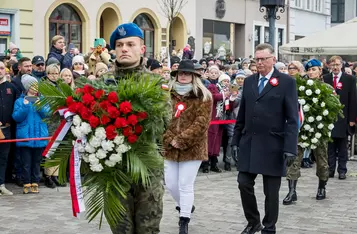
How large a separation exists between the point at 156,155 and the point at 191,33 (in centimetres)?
2722

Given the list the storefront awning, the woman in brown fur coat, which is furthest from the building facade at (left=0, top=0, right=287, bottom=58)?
the woman in brown fur coat

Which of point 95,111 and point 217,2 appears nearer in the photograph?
point 95,111

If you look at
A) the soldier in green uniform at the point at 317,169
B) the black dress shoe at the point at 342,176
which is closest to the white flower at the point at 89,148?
the soldier in green uniform at the point at 317,169

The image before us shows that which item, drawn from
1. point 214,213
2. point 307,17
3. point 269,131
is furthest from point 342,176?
point 307,17

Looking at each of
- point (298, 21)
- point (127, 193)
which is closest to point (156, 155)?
point (127, 193)

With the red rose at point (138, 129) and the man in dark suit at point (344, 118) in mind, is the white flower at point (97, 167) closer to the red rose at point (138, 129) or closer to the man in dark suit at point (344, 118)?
the red rose at point (138, 129)

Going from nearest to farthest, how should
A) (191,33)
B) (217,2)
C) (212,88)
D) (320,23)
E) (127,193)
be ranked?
(127,193) < (212,88) < (191,33) < (217,2) < (320,23)

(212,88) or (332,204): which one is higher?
(212,88)

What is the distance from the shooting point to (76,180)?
488cm

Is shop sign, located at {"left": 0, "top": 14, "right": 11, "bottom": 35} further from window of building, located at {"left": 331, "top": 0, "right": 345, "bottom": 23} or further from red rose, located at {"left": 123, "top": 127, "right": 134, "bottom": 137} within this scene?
window of building, located at {"left": 331, "top": 0, "right": 345, "bottom": 23}

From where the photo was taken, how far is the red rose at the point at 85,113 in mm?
4719

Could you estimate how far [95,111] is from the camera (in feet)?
15.6

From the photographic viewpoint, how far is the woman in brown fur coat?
7.80 m

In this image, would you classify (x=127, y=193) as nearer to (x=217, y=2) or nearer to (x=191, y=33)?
(x=191, y=33)
